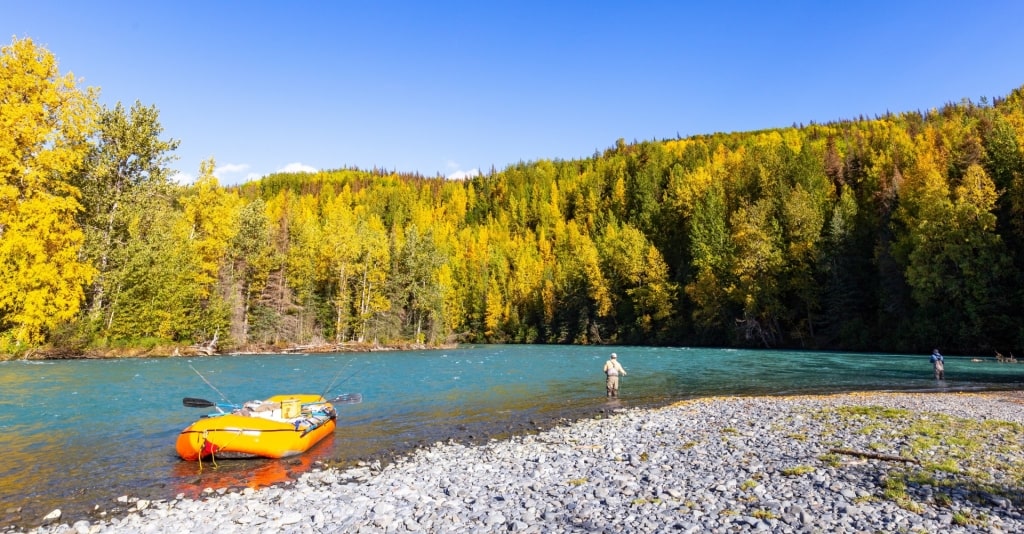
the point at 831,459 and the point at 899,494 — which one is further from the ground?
the point at 899,494

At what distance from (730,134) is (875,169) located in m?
105

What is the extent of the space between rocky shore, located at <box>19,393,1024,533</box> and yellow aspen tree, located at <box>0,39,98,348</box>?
93.9ft

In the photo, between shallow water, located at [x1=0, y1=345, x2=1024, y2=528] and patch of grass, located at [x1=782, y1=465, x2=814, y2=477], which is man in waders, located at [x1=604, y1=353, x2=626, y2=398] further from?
patch of grass, located at [x1=782, y1=465, x2=814, y2=477]

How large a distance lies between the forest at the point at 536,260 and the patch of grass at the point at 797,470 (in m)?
36.8

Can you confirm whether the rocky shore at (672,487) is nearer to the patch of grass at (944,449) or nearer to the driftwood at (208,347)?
the patch of grass at (944,449)

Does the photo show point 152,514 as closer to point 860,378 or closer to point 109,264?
point 860,378

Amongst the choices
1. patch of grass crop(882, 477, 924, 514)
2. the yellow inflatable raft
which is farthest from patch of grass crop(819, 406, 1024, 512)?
the yellow inflatable raft

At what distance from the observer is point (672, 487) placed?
8562 mm

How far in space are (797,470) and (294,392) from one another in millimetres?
20056

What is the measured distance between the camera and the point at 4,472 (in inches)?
438

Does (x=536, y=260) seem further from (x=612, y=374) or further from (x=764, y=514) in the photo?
(x=764, y=514)

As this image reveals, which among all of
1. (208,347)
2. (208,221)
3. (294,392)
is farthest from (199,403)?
(208,221)

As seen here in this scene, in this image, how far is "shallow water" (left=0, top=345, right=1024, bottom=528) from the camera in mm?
11180

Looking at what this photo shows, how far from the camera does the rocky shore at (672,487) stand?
6.95 metres
